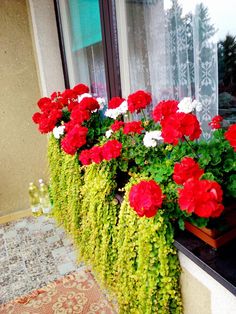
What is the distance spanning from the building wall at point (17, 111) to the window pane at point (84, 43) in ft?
1.75

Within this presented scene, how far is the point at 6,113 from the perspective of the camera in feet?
8.55

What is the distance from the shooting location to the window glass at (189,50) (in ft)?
3.38

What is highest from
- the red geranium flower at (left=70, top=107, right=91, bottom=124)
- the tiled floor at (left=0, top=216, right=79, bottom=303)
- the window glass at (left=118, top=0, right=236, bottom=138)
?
the window glass at (left=118, top=0, right=236, bottom=138)

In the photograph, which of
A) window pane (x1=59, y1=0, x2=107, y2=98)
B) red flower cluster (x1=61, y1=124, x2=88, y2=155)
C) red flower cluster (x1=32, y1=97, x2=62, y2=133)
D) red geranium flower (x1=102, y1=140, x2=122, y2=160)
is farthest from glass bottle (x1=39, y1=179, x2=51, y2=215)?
red geranium flower (x1=102, y1=140, x2=122, y2=160)

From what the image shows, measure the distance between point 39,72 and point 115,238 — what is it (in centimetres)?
207

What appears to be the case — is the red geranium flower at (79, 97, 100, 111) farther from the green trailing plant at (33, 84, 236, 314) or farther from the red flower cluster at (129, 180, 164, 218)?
the red flower cluster at (129, 180, 164, 218)

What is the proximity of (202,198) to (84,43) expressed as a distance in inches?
70.4

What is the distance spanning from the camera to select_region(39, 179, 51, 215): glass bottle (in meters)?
→ 2.88

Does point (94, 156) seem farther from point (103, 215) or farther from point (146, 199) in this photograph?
point (146, 199)

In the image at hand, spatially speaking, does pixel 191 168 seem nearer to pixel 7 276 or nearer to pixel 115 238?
pixel 115 238

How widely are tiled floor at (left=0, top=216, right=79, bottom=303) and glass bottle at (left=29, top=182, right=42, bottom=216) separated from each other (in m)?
0.14

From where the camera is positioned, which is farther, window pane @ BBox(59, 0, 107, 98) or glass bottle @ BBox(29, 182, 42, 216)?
glass bottle @ BBox(29, 182, 42, 216)

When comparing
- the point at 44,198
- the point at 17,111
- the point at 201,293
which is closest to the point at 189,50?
the point at 201,293

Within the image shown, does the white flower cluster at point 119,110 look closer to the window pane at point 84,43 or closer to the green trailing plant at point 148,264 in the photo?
the green trailing plant at point 148,264
